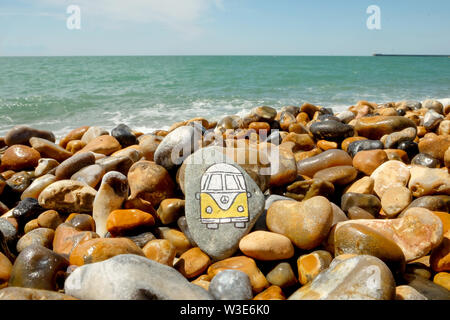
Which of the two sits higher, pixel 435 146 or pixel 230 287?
pixel 435 146

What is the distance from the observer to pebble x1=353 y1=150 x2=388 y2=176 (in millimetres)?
3991

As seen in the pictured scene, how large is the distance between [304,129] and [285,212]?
3.68 meters

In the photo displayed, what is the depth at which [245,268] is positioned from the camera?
8.05 feet

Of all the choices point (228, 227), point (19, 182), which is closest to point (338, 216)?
point (228, 227)

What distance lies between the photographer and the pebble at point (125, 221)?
9.40 feet

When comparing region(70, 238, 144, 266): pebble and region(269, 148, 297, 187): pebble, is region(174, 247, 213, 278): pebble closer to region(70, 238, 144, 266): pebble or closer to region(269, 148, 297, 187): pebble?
region(70, 238, 144, 266): pebble

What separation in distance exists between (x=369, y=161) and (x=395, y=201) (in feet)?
2.89

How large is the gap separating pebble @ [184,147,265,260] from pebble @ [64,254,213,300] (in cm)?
78

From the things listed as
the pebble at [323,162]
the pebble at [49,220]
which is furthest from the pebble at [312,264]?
the pebble at [49,220]

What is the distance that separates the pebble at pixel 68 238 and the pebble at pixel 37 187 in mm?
1253

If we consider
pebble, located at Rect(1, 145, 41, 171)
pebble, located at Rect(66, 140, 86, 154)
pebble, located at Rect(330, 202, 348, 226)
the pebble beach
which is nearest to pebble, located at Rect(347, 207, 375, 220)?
the pebble beach

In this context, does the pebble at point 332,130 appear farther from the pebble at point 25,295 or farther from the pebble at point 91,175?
the pebble at point 25,295

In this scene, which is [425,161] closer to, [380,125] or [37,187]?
[380,125]
